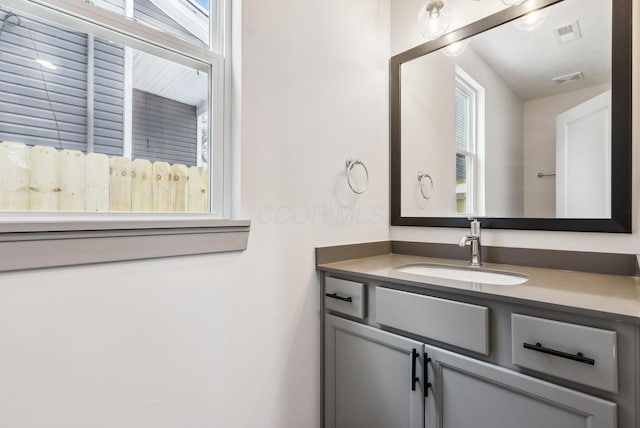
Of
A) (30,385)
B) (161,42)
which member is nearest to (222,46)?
(161,42)

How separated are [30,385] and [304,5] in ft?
5.25

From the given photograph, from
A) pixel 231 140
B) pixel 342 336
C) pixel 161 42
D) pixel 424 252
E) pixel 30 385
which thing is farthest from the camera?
A: pixel 424 252

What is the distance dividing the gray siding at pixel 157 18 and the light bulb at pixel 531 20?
52.7 inches

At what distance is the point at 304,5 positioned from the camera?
140cm

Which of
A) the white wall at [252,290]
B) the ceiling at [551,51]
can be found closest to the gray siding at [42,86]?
the white wall at [252,290]

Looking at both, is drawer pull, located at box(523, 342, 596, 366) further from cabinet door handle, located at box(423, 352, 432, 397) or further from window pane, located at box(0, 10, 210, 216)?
window pane, located at box(0, 10, 210, 216)

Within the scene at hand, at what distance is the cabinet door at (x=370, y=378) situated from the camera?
1.09 metres

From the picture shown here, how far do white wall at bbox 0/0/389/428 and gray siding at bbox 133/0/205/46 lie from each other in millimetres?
215

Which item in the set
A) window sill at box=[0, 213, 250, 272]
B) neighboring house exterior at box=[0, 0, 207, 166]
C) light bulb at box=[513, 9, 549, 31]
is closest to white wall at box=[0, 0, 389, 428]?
window sill at box=[0, 213, 250, 272]

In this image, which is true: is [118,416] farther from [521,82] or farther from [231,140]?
[521,82]

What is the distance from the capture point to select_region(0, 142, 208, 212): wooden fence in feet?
2.74

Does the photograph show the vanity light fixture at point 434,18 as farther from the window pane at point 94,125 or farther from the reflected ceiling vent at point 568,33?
the window pane at point 94,125

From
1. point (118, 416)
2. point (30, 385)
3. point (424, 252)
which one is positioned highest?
point (424, 252)

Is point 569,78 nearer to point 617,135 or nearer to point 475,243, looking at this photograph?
point 617,135
